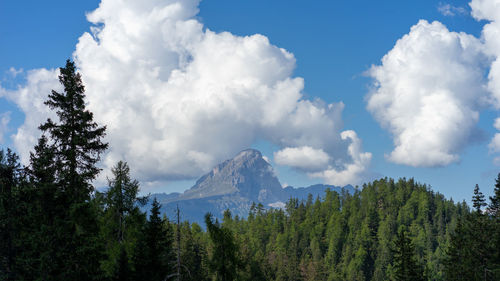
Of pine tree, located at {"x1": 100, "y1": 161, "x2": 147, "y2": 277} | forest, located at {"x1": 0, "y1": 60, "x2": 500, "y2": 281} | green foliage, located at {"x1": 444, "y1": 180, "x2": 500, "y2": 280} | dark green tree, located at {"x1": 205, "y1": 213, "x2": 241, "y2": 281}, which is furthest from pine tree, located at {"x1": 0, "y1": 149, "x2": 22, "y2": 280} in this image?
green foliage, located at {"x1": 444, "y1": 180, "x2": 500, "y2": 280}

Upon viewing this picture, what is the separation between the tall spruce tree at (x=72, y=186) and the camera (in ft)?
76.4

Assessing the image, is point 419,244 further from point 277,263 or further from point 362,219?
point 277,263

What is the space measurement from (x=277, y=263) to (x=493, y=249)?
85.2 metres

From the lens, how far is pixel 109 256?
29141 mm

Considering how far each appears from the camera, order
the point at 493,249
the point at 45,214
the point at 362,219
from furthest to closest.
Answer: the point at 362,219
the point at 493,249
the point at 45,214

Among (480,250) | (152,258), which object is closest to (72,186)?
(152,258)

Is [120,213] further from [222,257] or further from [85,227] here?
[222,257]

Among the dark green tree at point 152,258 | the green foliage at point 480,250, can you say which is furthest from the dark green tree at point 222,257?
the green foliage at point 480,250

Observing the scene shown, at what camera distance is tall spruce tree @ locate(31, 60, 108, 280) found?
23.3 metres

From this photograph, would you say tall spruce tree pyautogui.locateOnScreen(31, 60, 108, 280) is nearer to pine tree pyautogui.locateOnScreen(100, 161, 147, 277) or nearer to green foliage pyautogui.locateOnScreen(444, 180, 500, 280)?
pine tree pyautogui.locateOnScreen(100, 161, 147, 277)

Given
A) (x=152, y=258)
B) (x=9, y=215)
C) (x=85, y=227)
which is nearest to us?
(x=85, y=227)

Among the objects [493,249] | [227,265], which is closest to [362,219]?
[493,249]

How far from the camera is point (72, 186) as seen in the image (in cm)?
2420

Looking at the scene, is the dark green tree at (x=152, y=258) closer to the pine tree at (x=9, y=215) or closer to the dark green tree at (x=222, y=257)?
the dark green tree at (x=222, y=257)
